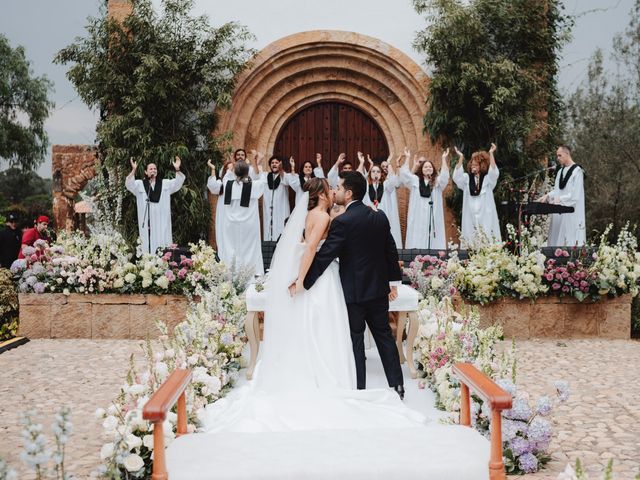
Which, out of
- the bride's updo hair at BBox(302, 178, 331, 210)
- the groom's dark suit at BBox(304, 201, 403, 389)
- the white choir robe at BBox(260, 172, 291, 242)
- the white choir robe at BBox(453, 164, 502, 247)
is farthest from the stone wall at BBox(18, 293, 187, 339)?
the white choir robe at BBox(453, 164, 502, 247)

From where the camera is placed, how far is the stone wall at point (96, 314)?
8281mm

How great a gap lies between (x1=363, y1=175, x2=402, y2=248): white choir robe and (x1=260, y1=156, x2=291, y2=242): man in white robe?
154 cm

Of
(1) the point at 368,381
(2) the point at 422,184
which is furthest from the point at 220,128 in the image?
(1) the point at 368,381

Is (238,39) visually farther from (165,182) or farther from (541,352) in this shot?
(541,352)

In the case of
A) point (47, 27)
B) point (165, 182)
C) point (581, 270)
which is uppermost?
point (47, 27)

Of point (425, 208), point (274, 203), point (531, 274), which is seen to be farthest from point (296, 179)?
point (531, 274)

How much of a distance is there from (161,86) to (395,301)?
7676 mm

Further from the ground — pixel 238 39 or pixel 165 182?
pixel 238 39

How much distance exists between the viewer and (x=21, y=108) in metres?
27.3

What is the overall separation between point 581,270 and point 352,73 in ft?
21.8

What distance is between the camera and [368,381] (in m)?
5.95

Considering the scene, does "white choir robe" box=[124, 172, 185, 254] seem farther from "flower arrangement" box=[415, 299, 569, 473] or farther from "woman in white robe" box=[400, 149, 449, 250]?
"flower arrangement" box=[415, 299, 569, 473]

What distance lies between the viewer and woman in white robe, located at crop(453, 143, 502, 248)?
37.2 feet

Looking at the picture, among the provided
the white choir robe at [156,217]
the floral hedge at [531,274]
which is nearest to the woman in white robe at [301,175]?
the white choir robe at [156,217]
